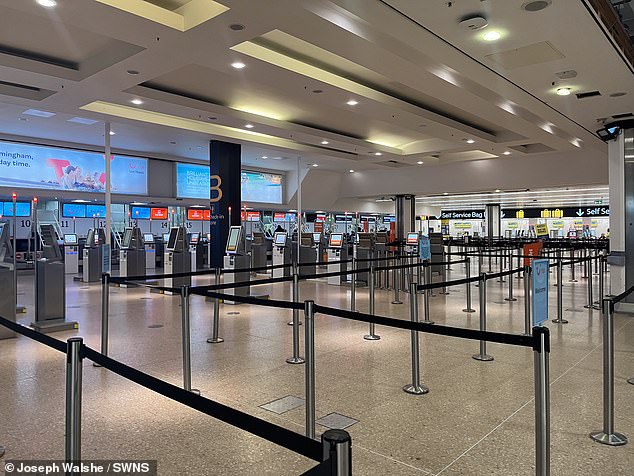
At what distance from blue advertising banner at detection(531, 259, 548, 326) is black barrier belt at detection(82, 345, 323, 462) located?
111 inches

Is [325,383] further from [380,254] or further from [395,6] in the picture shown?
[380,254]

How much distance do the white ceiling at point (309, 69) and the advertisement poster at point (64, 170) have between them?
6.83 ft

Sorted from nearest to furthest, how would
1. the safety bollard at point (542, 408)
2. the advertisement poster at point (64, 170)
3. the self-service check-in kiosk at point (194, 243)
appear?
the safety bollard at point (542, 408), the advertisement poster at point (64, 170), the self-service check-in kiosk at point (194, 243)

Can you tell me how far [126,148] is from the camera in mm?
15844

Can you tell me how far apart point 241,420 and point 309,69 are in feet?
21.7

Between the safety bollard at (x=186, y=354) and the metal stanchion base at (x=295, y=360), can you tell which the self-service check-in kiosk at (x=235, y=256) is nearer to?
the metal stanchion base at (x=295, y=360)

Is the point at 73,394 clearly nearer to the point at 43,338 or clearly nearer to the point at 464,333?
the point at 43,338

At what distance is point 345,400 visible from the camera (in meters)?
4.27

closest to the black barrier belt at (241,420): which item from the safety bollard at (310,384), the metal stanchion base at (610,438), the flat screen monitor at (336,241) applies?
the safety bollard at (310,384)

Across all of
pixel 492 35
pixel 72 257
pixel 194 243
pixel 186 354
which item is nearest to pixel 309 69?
pixel 492 35

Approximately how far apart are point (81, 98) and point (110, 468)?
710cm

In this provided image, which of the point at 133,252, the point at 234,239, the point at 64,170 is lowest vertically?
the point at 133,252

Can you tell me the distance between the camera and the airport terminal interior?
327cm

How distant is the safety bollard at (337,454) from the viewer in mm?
1305
